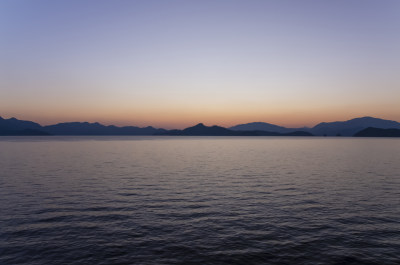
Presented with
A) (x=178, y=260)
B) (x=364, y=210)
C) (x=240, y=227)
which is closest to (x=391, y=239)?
(x=364, y=210)

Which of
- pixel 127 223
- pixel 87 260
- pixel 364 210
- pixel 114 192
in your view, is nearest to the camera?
pixel 87 260

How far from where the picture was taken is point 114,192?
44406 millimetres

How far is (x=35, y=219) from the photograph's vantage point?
98.5 ft

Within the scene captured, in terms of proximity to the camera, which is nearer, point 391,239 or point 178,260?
point 178,260

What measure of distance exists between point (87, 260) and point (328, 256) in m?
19.5

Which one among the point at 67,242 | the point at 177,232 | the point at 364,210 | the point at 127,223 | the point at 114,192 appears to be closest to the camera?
the point at 67,242

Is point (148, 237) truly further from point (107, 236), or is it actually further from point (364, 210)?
point (364, 210)

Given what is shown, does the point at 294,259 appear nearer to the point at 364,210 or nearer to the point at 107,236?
the point at 107,236

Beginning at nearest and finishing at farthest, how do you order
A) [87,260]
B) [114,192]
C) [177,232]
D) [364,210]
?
[87,260]
[177,232]
[364,210]
[114,192]

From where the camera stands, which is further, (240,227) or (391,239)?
(240,227)

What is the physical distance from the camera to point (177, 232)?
26312 millimetres

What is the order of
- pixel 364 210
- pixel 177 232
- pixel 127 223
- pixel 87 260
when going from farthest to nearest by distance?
pixel 364 210 → pixel 127 223 → pixel 177 232 → pixel 87 260

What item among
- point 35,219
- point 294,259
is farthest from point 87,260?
point 294,259

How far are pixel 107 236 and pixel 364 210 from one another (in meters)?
32.0
